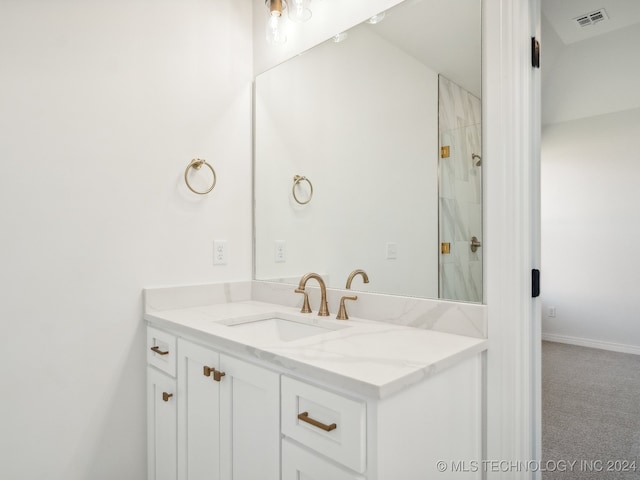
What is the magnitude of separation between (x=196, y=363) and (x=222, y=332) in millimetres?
177

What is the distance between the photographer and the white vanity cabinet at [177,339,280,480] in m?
1.03

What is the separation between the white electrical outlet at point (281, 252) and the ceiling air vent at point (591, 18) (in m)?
3.02

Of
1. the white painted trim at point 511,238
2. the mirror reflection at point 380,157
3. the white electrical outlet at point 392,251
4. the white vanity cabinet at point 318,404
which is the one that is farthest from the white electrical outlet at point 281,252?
the white painted trim at point 511,238

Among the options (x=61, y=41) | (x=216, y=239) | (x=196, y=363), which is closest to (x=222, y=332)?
(x=196, y=363)

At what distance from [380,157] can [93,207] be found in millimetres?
1113

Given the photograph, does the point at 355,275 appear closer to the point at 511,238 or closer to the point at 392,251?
the point at 392,251

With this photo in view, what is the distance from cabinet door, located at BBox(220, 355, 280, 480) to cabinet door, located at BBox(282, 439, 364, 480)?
35 millimetres

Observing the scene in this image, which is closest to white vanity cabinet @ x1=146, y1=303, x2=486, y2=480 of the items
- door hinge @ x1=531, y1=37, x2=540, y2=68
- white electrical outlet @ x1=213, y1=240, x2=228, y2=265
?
white electrical outlet @ x1=213, y1=240, x2=228, y2=265

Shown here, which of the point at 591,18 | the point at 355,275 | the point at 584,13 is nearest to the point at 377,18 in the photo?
the point at 355,275

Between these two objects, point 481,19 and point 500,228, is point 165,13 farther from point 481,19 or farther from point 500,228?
point 500,228

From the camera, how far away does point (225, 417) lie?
1.18m

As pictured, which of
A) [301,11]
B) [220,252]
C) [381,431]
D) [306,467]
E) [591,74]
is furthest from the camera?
[591,74]

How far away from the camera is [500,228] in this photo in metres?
1.14

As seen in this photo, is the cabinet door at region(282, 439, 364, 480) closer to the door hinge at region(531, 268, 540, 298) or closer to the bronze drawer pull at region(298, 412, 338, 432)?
the bronze drawer pull at region(298, 412, 338, 432)
